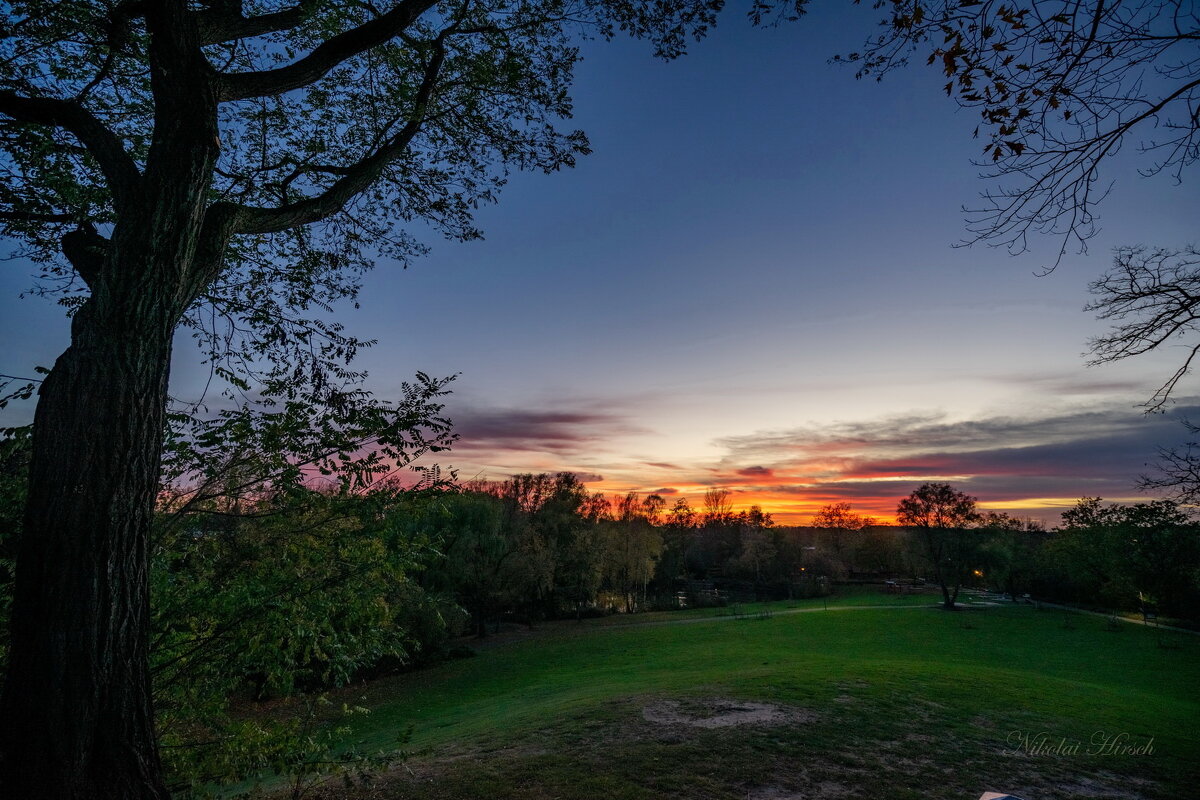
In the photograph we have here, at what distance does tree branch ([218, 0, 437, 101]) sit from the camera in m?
3.95

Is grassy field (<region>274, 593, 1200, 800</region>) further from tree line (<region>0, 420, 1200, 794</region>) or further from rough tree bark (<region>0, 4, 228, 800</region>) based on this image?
rough tree bark (<region>0, 4, 228, 800</region>)

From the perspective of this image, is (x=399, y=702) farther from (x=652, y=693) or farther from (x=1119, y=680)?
(x=1119, y=680)

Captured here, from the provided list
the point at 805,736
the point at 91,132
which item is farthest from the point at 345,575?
the point at 805,736

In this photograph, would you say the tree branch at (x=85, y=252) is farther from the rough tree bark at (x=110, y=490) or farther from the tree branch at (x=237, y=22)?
the tree branch at (x=237, y=22)

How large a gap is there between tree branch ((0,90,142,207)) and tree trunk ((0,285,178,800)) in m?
0.83

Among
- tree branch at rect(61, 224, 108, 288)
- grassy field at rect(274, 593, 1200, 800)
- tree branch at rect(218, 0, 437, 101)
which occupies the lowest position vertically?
grassy field at rect(274, 593, 1200, 800)

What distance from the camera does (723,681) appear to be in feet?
44.8

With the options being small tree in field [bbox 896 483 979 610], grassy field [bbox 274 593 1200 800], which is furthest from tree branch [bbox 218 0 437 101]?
small tree in field [bbox 896 483 979 610]

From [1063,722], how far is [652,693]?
28.4 ft

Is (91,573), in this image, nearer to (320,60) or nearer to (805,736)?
(320,60)

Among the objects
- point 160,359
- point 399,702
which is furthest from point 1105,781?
point 399,702

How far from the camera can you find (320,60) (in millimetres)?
4262

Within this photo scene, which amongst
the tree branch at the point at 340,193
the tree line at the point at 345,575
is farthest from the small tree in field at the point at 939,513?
the tree branch at the point at 340,193

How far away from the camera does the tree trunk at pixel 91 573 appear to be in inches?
104
